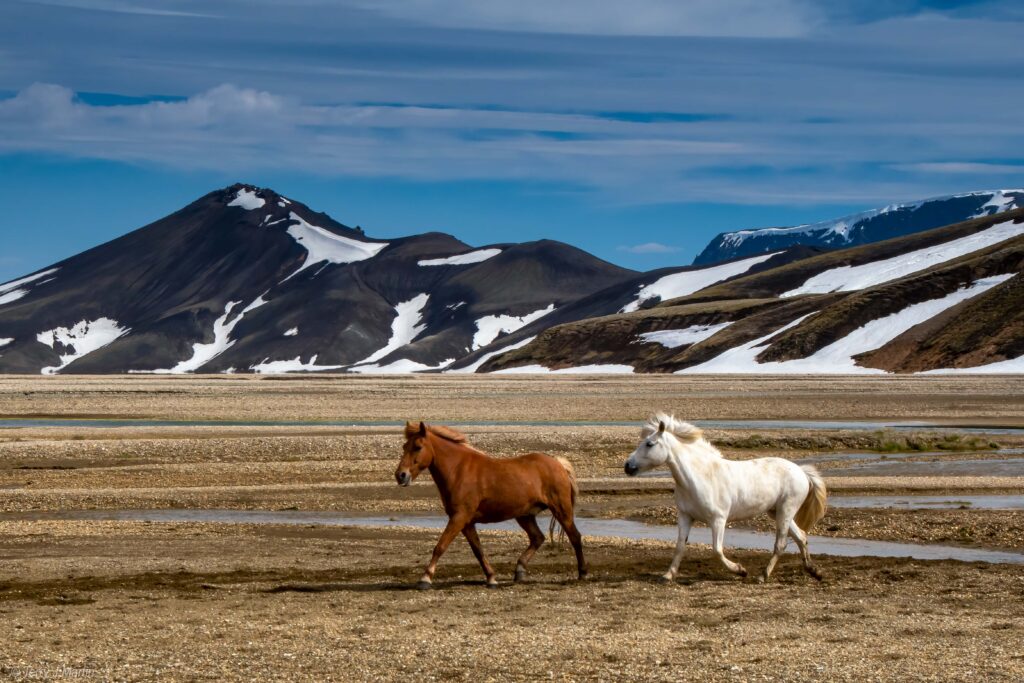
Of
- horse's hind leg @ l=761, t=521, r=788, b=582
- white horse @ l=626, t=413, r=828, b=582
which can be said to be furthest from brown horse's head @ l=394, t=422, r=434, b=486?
horse's hind leg @ l=761, t=521, r=788, b=582

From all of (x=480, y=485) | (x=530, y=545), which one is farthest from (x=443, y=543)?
(x=530, y=545)

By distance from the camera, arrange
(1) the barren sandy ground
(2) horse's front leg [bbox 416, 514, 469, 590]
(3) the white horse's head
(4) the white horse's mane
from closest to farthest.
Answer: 1. (1) the barren sandy ground
2. (2) horse's front leg [bbox 416, 514, 469, 590]
3. (3) the white horse's head
4. (4) the white horse's mane

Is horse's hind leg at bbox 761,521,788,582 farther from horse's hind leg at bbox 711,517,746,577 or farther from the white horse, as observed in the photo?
horse's hind leg at bbox 711,517,746,577

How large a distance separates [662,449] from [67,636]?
8256mm

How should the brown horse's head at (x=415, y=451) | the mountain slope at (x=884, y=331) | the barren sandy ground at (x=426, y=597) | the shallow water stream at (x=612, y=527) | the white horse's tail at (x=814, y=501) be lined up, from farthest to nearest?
the mountain slope at (x=884, y=331) → the shallow water stream at (x=612, y=527) → the white horse's tail at (x=814, y=501) → the brown horse's head at (x=415, y=451) → the barren sandy ground at (x=426, y=597)

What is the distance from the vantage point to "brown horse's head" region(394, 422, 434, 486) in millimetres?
17677

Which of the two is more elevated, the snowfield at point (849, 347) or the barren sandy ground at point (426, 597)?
the snowfield at point (849, 347)

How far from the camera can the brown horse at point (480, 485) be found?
17.8 metres

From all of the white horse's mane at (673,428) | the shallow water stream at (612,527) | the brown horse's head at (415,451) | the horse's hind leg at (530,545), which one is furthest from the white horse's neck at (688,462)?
the shallow water stream at (612,527)

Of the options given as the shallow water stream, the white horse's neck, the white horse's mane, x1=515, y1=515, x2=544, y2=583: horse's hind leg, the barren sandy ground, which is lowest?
the shallow water stream

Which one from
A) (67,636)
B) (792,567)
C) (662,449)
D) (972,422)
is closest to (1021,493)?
(792,567)

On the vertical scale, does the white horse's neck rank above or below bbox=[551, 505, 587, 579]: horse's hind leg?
above

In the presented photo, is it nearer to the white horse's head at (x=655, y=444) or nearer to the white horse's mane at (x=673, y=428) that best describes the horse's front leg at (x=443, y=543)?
the white horse's head at (x=655, y=444)

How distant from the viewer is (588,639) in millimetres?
13781
